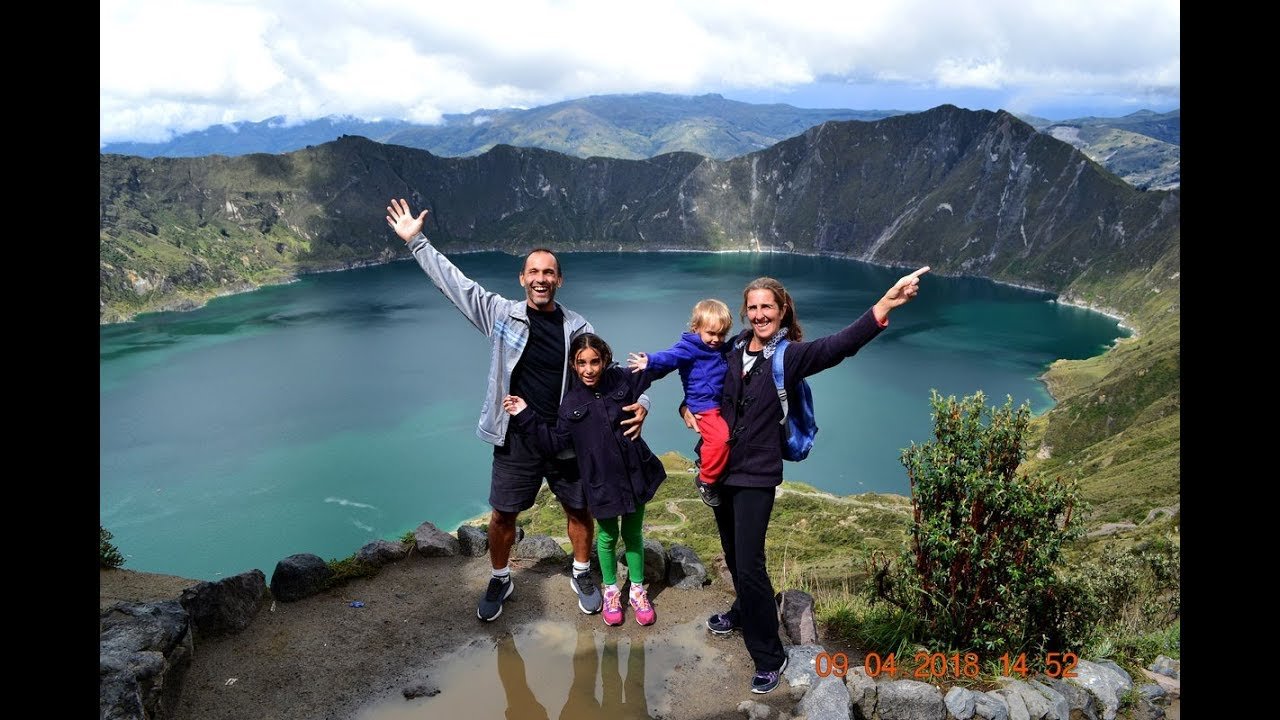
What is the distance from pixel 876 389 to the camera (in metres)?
88.5

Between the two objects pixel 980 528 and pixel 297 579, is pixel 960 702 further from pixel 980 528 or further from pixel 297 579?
pixel 297 579

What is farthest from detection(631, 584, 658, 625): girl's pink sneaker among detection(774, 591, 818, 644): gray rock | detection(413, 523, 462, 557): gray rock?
detection(413, 523, 462, 557): gray rock

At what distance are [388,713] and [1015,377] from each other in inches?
3912

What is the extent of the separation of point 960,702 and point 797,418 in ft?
9.47

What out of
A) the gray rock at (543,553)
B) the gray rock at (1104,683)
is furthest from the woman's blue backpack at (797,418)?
the gray rock at (543,553)

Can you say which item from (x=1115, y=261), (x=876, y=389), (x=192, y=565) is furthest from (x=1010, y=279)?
(x=192, y=565)

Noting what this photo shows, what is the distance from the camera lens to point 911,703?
6840mm

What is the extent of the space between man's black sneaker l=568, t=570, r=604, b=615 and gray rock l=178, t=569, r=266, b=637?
3582 millimetres

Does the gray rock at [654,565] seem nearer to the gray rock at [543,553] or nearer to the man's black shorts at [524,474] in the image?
the gray rock at [543,553]

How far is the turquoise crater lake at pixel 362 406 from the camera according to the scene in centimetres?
5666

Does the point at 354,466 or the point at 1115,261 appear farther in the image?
the point at 1115,261

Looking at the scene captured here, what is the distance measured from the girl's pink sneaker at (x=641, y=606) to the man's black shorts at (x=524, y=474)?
1.21m

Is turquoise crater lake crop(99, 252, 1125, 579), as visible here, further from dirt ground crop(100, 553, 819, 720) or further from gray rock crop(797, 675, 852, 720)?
gray rock crop(797, 675, 852, 720)
